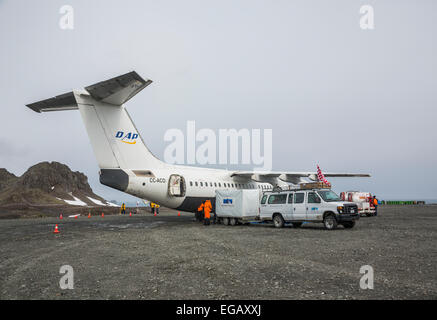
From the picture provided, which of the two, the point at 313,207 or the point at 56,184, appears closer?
the point at 313,207

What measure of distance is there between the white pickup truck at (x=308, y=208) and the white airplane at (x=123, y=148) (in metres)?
5.56

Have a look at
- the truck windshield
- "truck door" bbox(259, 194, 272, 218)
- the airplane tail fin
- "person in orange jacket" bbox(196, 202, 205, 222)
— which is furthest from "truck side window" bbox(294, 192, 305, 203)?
the airplane tail fin

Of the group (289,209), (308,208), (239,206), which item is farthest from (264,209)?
Answer: (308,208)

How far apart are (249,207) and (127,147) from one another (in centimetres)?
834

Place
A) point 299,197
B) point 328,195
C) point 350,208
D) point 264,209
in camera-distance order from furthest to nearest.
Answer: point 264,209, point 299,197, point 328,195, point 350,208

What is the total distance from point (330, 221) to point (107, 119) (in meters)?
12.8

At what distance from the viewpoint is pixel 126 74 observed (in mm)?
12930

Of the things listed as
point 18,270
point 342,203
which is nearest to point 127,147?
point 18,270

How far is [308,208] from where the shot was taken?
16.4 m

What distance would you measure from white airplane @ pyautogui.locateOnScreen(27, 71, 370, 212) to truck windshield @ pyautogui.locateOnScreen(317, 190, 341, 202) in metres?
8.53

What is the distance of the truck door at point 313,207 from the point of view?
1597 centimetres

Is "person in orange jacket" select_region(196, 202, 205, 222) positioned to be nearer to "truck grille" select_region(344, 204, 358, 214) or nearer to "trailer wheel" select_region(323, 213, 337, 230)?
"trailer wheel" select_region(323, 213, 337, 230)

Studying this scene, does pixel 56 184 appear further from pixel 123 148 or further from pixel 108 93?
pixel 108 93

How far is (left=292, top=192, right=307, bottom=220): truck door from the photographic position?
54.2 feet
